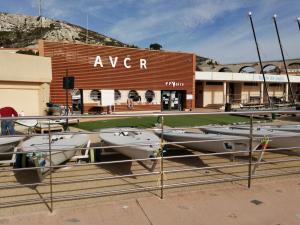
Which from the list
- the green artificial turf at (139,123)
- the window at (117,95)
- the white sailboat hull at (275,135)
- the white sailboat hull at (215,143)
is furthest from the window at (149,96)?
the white sailboat hull at (215,143)

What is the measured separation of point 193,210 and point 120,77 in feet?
74.7

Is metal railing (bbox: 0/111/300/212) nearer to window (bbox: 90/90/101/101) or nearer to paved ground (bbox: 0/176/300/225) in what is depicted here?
paved ground (bbox: 0/176/300/225)

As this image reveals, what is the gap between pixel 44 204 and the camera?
4234 millimetres

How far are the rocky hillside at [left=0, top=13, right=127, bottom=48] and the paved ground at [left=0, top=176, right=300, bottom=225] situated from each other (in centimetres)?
10090

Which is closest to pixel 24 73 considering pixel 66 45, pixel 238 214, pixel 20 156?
pixel 66 45

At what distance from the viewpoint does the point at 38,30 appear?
358ft

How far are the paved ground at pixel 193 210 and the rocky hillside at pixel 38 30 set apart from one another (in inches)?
3972

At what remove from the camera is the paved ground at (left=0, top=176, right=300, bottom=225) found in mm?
3666

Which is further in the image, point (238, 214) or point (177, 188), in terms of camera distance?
point (177, 188)

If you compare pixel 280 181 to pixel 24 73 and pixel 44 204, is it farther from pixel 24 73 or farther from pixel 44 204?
pixel 24 73

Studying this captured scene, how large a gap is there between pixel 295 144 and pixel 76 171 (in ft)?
16.1

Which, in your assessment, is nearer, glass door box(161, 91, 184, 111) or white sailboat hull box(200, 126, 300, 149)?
white sailboat hull box(200, 126, 300, 149)

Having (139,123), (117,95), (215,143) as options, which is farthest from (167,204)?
(117,95)

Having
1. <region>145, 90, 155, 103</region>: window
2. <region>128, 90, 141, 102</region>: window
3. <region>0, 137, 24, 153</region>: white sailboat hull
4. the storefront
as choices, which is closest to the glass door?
the storefront
